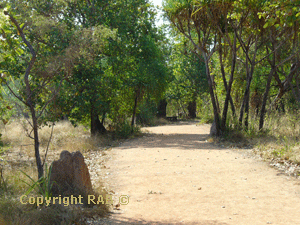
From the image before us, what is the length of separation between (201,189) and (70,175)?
273cm

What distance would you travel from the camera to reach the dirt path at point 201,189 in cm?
489

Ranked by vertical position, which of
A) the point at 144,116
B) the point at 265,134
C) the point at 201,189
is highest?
the point at 144,116

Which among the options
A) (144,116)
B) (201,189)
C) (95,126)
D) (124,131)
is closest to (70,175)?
(201,189)

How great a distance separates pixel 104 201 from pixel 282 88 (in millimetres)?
11661

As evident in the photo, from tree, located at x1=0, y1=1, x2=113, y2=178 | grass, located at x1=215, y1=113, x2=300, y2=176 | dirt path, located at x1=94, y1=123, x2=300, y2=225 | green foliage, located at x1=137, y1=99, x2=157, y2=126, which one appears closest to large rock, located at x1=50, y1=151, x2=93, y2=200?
tree, located at x1=0, y1=1, x2=113, y2=178

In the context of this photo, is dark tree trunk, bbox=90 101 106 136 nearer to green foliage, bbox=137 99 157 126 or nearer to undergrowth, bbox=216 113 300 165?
undergrowth, bbox=216 113 300 165

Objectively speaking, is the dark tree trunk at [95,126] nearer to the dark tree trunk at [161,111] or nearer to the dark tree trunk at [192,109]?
the dark tree trunk at [161,111]

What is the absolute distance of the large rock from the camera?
5152 mm

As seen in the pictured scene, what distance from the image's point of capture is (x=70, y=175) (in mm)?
5316

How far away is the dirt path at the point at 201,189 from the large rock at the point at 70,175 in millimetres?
709

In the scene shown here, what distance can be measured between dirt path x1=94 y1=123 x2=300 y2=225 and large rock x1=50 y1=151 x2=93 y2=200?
27.9 inches

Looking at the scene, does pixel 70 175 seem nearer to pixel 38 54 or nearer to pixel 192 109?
pixel 38 54

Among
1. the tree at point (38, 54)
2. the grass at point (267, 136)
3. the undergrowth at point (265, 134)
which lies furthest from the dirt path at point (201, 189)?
the tree at point (38, 54)

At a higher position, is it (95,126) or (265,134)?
(95,126)
